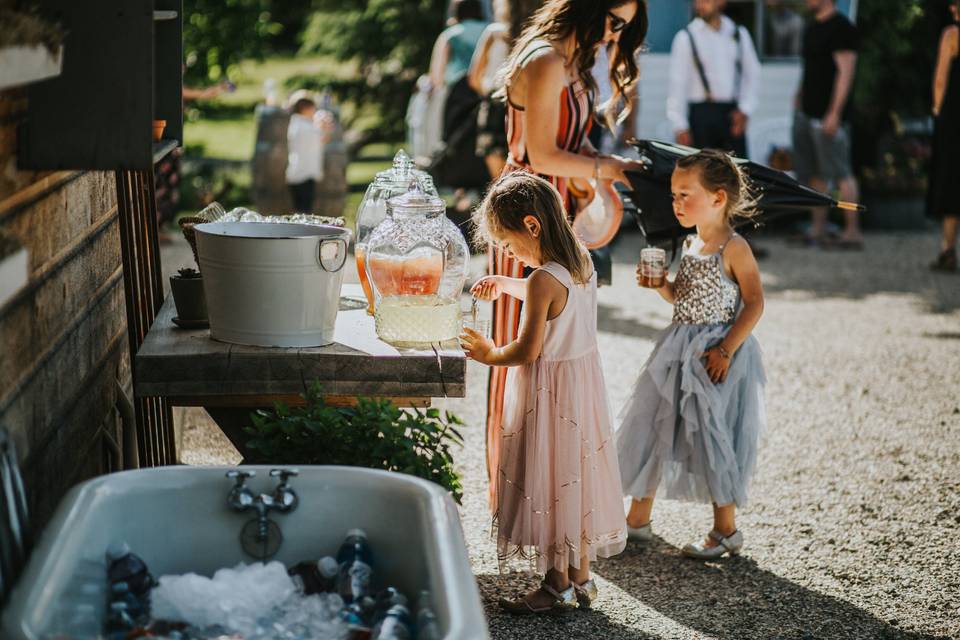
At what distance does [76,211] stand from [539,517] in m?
1.55

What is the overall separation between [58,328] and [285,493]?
91 centimetres

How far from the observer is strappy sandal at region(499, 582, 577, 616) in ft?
11.3


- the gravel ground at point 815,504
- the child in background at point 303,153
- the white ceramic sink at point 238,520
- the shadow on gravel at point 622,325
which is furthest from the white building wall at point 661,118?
the white ceramic sink at point 238,520

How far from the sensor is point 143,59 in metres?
2.53

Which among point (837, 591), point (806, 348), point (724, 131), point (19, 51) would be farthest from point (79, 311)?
point (724, 131)

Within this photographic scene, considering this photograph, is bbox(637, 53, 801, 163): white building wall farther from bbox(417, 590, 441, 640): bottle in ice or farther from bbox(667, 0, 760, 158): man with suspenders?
bbox(417, 590, 441, 640): bottle in ice

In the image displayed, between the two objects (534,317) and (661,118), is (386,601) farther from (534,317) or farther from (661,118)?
(661,118)

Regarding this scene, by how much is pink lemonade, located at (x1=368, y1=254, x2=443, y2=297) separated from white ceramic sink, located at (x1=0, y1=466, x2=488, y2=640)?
85cm

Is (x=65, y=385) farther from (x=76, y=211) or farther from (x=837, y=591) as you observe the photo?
(x=837, y=591)

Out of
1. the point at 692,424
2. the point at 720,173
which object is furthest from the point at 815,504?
the point at 720,173

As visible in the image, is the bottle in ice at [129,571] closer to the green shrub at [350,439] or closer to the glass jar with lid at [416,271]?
the green shrub at [350,439]

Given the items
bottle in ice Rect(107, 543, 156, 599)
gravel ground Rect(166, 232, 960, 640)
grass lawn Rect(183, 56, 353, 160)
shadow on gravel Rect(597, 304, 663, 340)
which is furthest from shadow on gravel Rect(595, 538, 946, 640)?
grass lawn Rect(183, 56, 353, 160)

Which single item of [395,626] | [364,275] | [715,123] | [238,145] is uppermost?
[715,123]

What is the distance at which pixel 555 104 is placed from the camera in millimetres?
3727
